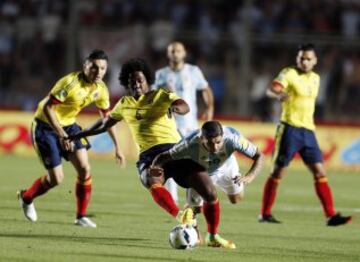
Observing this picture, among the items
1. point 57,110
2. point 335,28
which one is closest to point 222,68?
point 335,28

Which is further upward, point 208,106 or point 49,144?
point 49,144

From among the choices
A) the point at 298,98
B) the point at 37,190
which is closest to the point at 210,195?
the point at 37,190

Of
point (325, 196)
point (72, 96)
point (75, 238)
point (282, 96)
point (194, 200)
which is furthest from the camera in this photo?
point (325, 196)

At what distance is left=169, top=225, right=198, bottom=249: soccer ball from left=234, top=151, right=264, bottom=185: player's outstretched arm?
63cm

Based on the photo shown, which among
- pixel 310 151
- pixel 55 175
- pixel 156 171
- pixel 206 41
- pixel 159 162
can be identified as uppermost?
pixel 159 162

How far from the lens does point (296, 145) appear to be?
14500 mm

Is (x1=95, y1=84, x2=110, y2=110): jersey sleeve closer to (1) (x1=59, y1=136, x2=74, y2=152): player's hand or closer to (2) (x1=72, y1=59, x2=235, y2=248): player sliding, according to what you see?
(1) (x1=59, y1=136, x2=74, y2=152): player's hand

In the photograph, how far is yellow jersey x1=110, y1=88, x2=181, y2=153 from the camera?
37.9ft

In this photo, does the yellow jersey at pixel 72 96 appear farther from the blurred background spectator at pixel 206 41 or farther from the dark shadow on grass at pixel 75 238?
the blurred background spectator at pixel 206 41

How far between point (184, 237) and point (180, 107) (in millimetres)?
1303

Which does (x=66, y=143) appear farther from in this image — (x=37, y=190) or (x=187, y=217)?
(x=187, y=217)

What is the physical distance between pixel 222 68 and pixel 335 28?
10.3ft

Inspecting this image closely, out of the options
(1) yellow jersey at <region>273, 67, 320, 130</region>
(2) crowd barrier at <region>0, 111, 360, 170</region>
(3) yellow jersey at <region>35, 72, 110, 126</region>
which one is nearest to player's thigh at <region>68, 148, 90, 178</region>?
(3) yellow jersey at <region>35, 72, 110, 126</region>

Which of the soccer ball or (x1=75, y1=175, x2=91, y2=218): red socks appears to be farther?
(x1=75, y1=175, x2=91, y2=218): red socks
